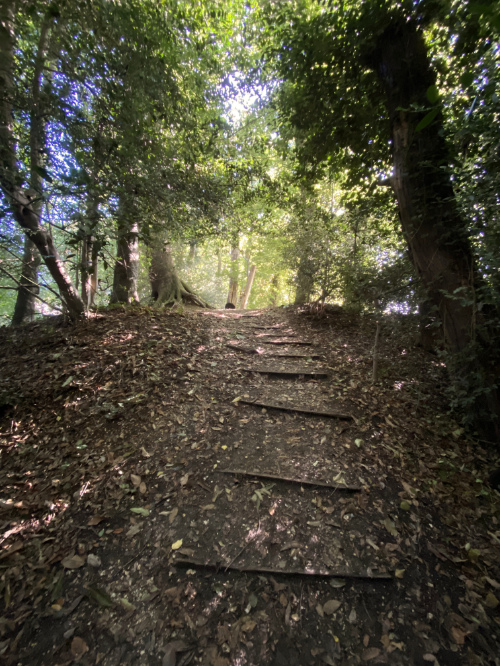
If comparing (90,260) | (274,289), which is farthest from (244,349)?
(274,289)

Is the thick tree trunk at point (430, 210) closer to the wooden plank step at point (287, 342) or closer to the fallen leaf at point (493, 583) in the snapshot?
the fallen leaf at point (493, 583)

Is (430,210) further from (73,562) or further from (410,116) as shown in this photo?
(73,562)

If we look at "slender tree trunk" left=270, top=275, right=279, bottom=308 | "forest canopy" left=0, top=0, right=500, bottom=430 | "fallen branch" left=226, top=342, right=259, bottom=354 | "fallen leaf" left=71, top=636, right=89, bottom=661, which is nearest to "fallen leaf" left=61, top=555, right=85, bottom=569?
"fallen leaf" left=71, top=636, right=89, bottom=661

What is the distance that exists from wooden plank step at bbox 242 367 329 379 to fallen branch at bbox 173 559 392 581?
286 cm

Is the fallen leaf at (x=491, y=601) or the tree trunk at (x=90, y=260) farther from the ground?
the tree trunk at (x=90, y=260)

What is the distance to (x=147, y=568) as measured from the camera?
2.29m

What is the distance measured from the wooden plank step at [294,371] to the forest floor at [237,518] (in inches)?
4.3

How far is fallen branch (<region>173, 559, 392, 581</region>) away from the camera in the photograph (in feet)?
7.25

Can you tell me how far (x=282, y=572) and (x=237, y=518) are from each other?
590mm

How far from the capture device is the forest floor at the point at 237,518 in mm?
1931

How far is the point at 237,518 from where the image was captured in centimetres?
266

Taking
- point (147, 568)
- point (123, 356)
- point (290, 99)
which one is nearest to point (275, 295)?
point (290, 99)

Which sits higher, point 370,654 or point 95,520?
point 95,520

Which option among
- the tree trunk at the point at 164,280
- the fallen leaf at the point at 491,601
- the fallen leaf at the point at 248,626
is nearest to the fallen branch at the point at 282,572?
the fallen leaf at the point at 248,626
